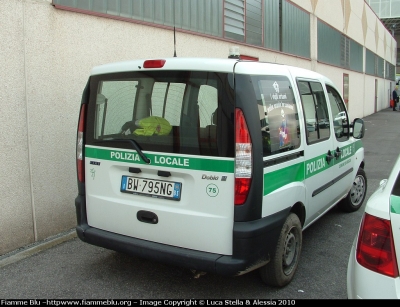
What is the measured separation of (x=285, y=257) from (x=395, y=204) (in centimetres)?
144

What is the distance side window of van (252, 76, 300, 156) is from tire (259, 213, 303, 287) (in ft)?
2.14

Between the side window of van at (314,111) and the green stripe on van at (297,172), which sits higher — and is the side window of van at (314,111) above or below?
above

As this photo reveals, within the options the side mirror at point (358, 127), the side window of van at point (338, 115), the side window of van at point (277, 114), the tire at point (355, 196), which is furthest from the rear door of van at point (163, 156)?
the tire at point (355, 196)

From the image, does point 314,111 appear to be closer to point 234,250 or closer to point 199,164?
point 199,164

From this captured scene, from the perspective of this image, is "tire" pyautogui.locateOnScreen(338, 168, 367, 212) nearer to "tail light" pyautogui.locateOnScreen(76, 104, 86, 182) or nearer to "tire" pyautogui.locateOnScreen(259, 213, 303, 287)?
"tire" pyautogui.locateOnScreen(259, 213, 303, 287)

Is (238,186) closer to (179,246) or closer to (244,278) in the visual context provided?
(179,246)

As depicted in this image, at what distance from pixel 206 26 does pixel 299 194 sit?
16.0ft

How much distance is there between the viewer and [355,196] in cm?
561

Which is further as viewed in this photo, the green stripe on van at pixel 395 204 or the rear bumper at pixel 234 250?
the rear bumper at pixel 234 250

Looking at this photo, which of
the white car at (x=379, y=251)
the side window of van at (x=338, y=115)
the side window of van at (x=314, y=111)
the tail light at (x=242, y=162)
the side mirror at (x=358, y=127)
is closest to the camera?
the white car at (x=379, y=251)

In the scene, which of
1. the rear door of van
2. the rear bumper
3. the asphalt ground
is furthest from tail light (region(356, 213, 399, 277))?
the asphalt ground

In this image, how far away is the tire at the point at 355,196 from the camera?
547 centimetres

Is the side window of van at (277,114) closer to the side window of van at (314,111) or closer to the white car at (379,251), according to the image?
the side window of van at (314,111)

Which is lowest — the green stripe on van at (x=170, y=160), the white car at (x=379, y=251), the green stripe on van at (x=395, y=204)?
the white car at (x=379, y=251)
